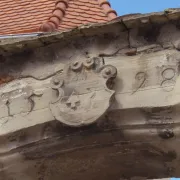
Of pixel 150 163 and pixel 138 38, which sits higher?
pixel 138 38

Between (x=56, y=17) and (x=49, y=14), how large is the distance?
231 millimetres

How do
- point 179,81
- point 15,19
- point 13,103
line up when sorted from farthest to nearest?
1. point 15,19
2. point 13,103
3. point 179,81

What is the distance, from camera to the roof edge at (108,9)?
8242 millimetres

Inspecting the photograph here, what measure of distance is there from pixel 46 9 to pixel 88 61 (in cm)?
286

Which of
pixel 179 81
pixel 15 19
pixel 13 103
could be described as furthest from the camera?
pixel 15 19

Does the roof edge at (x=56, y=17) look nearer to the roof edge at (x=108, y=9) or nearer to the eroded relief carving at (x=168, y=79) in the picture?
the roof edge at (x=108, y=9)

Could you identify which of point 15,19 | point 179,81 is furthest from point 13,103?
point 15,19

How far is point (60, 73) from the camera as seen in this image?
219 inches

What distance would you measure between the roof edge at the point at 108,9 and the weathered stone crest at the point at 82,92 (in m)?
2.72

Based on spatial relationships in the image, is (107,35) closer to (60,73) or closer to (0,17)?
(60,73)

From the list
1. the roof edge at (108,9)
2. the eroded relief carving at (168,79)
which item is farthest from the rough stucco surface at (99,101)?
the roof edge at (108,9)

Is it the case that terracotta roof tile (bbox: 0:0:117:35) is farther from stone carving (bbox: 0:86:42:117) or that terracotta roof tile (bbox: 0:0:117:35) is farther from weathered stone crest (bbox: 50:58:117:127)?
weathered stone crest (bbox: 50:58:117:127)

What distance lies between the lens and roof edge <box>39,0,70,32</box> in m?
7.41

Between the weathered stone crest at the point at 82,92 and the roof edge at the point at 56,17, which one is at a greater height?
the roof edge at the point at 56,17
